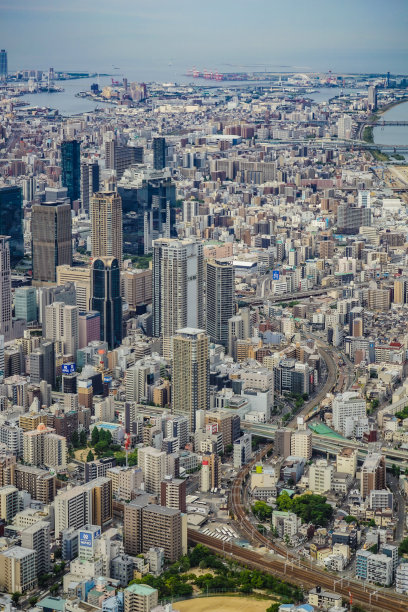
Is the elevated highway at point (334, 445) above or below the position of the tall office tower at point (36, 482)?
below

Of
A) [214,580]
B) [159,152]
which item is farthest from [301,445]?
[159,152]

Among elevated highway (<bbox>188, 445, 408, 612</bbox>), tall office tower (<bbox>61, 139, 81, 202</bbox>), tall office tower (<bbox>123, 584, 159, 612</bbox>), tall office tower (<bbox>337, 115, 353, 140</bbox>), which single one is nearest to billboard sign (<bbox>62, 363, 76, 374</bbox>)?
elevated highway (<bbox>188, 445, 408, 612</bbox>)

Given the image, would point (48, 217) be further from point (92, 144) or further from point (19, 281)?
point (92, 144)

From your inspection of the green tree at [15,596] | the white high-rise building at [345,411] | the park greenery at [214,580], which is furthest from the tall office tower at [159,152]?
the green tree at [15,596]

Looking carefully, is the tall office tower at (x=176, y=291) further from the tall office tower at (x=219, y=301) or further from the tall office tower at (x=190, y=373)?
the tall office tower at (x=190, y=373)

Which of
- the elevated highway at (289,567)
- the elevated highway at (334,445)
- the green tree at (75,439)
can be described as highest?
the elevated highway at (334,445)

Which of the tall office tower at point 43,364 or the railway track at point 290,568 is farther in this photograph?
the tall office tower at point 43,364

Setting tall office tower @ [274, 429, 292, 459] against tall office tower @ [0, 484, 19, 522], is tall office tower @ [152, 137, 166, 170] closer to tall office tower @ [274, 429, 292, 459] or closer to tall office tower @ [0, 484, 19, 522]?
tall office tower @ [274, 429, 292, 459]
